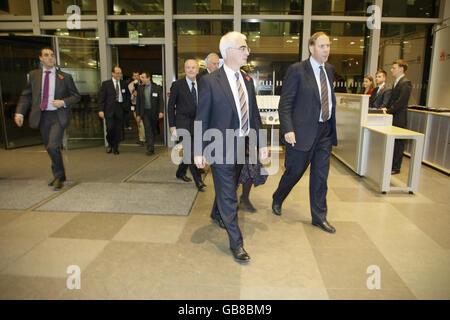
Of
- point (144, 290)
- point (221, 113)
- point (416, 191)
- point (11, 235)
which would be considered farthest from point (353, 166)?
point (11, 235)

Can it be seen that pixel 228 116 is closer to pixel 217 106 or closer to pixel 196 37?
pixel 217 106

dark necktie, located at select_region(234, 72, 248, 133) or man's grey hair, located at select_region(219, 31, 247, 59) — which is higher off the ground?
man's grey hair, located at select_region(219, 31, 247, 59)

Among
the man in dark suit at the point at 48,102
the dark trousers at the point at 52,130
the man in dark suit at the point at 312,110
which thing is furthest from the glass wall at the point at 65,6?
the man in dark suit at the point at 312,110

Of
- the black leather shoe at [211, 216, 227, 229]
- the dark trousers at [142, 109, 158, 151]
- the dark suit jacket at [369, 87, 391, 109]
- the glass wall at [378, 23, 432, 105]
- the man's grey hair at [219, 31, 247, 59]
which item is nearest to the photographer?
the man's grey hair at [219, 31, 247, 59]

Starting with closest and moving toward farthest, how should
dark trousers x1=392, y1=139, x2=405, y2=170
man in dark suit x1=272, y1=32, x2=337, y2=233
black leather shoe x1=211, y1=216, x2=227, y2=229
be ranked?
man in dark suit x1=272, y1=32, x2=337, y2=233, black leather shoe x1=211, y1=216, x2=227, y2=229, dark trousers x1=392, y1=139, x2=405, y2=170

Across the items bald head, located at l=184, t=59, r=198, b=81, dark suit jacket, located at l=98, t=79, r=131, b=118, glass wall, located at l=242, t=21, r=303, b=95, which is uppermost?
glass wall, located at l=242, t=21, r=303, b=95

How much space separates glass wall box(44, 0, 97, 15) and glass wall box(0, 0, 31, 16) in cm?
40

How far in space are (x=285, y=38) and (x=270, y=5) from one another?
2.64 ft

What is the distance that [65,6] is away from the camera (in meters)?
7.88

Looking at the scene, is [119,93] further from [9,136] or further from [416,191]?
[416,191]

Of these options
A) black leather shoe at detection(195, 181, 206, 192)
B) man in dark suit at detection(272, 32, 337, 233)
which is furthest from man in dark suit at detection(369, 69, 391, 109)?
black leather shoe at detection(195, 181, 206, 192)

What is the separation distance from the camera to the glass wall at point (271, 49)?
7867 mm

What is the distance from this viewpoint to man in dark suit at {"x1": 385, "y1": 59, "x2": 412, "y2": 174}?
17.3 feet

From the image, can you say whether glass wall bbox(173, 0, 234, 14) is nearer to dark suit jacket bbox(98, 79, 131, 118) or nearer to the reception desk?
dark suit jacket bbox(98, 79, 131, 118)
